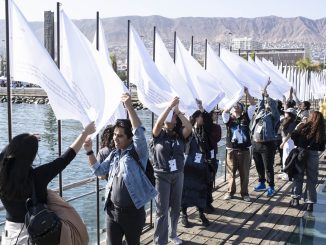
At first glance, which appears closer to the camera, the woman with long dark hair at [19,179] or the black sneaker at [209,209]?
the woman with long dark hair at [19,179]

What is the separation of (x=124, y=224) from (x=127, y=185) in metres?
0.38

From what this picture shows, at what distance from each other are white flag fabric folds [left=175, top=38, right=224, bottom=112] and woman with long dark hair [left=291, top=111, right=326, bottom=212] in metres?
1.74

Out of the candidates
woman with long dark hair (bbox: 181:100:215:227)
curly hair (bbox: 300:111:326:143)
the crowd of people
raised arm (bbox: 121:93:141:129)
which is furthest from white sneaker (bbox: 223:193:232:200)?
raised arm (bbox: 121:93:141:129)

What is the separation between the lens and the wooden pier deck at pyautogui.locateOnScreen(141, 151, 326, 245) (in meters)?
6.41

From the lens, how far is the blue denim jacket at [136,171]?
4.51m

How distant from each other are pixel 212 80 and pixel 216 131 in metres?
1.00

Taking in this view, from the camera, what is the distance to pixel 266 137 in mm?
8930

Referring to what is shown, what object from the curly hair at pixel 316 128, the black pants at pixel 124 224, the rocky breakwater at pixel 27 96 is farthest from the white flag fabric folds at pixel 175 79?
the rocky breakwater at pixel 27 96

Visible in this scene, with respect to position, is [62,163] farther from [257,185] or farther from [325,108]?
[325,108]

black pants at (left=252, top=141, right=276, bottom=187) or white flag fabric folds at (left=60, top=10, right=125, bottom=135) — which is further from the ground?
white flag fabric folds at (left=60, top=10, right=125, bottom=135)

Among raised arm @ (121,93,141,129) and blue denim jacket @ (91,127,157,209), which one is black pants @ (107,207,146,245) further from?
raised arm @ (121,93,141,129)

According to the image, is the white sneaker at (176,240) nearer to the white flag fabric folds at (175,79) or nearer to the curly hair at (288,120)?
the white flag fabric folds at (175,79)

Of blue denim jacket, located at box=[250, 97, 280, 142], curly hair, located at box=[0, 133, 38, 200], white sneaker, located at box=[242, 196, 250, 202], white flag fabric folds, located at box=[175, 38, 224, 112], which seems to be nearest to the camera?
curly hair, located at box=[0, 133, 38, 200]

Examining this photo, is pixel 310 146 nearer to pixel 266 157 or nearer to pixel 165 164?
pixel 266 157
